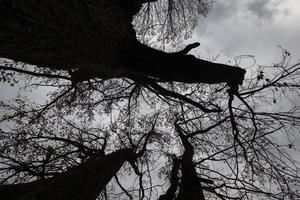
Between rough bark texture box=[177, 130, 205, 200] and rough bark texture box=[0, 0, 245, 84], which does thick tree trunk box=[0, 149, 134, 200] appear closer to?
rough bark texture box=[177, 130, 205, 200]

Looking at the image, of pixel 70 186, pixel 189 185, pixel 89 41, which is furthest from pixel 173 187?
pixel 89 41

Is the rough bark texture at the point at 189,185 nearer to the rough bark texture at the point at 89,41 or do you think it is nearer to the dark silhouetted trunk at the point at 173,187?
the dark silhouetted trunk at the point at 173,187

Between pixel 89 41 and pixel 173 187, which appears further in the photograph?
pixel 173 187

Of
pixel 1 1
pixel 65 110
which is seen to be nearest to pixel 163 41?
pixel 65 110

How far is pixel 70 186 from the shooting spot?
4.08m

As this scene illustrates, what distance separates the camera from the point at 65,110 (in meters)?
8.26

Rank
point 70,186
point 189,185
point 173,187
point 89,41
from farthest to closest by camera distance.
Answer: point 173,187, point 189,185, point 70,186, point 89,41

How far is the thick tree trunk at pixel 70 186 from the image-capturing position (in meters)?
3.65

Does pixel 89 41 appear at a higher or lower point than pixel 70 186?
higher

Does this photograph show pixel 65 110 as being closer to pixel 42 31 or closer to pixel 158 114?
pixel 158 114

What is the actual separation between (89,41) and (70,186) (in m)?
2.11

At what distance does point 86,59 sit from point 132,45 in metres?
0.68

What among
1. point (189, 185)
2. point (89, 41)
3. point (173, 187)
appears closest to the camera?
point (89, 41)

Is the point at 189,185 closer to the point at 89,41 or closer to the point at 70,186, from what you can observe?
the point at 70,186
